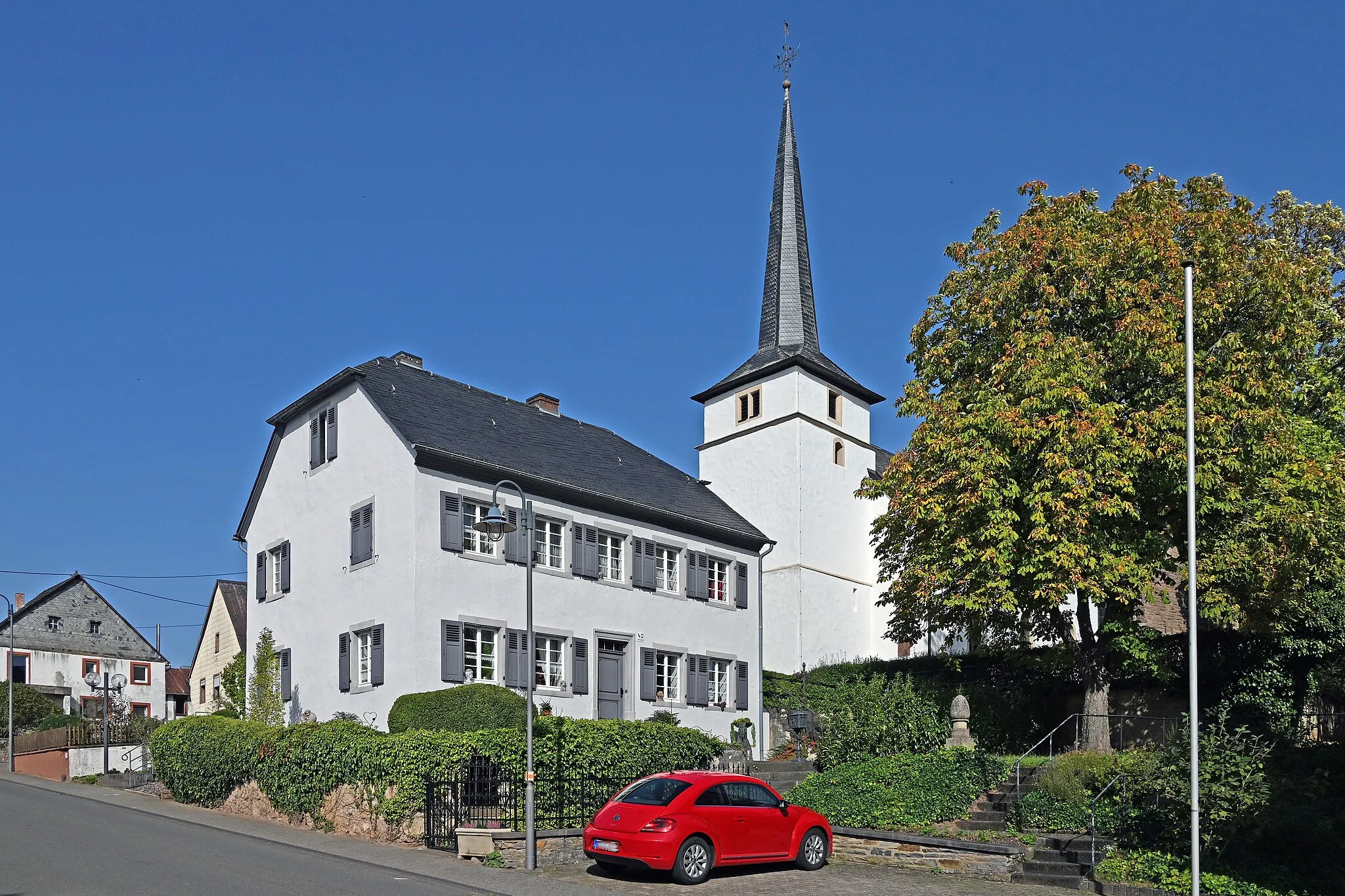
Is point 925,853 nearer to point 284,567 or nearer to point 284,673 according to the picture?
point 284,673

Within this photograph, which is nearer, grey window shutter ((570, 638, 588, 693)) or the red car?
the red car

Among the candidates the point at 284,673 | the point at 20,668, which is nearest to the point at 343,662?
the point at 284,673

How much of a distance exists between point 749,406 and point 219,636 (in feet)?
90.6

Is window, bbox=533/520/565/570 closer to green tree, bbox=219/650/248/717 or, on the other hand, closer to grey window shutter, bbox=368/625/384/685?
grey window shutter, bbox=368/625/384/685

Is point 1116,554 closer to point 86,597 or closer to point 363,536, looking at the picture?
point 363,536

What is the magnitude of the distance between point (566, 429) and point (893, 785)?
16233 mm

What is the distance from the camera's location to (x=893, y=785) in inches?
879

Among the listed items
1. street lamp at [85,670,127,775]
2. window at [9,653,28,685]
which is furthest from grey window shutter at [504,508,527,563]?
window at [9,653,28,685]

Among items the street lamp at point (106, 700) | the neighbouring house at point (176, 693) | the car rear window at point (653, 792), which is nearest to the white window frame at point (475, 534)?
the car rear window at point (653, 792)

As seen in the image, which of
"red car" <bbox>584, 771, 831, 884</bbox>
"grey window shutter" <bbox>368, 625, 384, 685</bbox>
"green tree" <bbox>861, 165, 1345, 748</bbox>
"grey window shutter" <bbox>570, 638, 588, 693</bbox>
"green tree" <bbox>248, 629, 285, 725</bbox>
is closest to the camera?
"red car" <bbox>584, 771, 831, 884</bbox>

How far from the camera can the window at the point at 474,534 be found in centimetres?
2844

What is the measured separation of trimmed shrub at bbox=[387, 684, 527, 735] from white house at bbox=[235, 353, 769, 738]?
1.75 m

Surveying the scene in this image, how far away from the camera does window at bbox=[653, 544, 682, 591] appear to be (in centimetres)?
3294

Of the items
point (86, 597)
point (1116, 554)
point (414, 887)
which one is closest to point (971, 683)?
point (1116, 554)
